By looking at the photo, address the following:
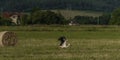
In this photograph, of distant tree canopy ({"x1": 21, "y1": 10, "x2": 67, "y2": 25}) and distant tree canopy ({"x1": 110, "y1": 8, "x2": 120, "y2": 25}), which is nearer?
A: distant tree canopy ({"x1": 21, "y1": 10, "x2": 67, "y2": 25})

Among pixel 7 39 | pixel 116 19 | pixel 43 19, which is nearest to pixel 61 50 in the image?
pixel 7 39

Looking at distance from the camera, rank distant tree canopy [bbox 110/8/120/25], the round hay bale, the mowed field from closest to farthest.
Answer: the mowed field < the round hay bale < distant tree canopy [bbox 110/8/120/25]

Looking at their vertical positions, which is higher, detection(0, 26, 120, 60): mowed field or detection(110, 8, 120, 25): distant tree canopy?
detection(0, 26, 120, 60): mowed field

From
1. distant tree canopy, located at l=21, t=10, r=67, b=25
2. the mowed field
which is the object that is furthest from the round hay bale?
distant tree canopy, located at l=21, t=10, r=67, b=25

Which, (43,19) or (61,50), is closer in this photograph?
(61,50)

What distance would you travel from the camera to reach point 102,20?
18888 cm

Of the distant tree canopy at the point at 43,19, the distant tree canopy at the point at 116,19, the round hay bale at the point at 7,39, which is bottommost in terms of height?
the distant tree canopy at the point at 116,19

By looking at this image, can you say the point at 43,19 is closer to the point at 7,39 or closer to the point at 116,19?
the point at 116,19

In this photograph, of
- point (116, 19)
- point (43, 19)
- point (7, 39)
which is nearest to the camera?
point (7, 39)

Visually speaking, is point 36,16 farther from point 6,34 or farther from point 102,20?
point 6,34

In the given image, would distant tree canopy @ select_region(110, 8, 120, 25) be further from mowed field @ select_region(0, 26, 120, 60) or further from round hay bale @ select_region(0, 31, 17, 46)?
round hay bale @ select_region(0, 31, 17, 46)

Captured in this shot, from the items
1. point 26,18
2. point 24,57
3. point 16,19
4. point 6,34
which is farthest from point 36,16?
point 24,57

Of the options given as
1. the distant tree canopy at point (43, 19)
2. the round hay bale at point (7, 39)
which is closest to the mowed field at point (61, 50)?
the round hay bale at point (7, 39)

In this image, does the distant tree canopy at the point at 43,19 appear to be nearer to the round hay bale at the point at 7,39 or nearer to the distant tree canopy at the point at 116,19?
the distant tree canopy at the point at 116,19
